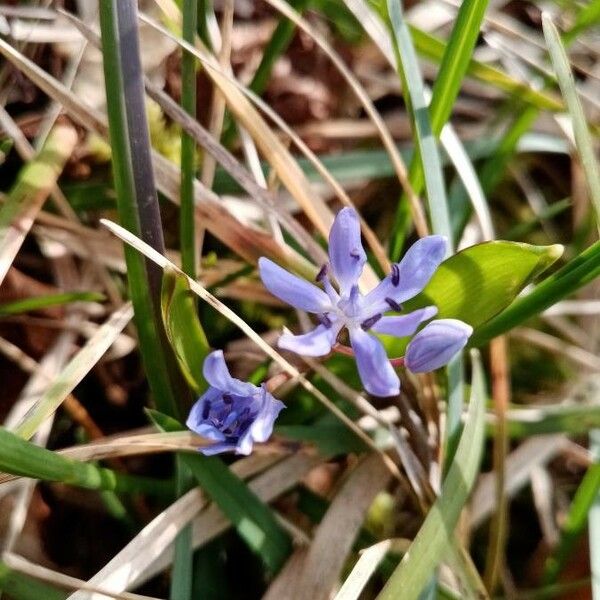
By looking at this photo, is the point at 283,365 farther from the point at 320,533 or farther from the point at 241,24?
the point at 241,24

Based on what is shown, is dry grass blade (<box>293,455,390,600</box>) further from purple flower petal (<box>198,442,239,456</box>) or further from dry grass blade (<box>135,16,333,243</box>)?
dry grass blade (<box>135,16,333,243</box>)

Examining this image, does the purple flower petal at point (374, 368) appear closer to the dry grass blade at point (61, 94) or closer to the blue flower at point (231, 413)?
the blue flower at point (231, 413)

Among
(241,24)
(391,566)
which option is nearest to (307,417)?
→ (391,566)

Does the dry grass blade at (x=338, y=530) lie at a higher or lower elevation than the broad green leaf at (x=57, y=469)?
lower

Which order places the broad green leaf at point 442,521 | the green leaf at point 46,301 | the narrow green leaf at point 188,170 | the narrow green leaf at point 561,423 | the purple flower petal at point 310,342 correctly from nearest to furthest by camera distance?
the purple flower petal at point 310,342 → the broad green leaf at point 442,521 → the narrow green leaf at point 188,170 → the green leaf at point 46,301 → the narrow green leaf at point 561,423

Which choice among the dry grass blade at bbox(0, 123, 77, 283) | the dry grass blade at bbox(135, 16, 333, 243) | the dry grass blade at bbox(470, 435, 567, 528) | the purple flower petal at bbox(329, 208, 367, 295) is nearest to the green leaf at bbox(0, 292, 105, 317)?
the dry grass blade at bbox(0, 123, 77, 283)

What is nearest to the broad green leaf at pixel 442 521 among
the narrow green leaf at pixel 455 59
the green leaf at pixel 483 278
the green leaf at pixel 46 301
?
the green leaf at pixel 483 278
